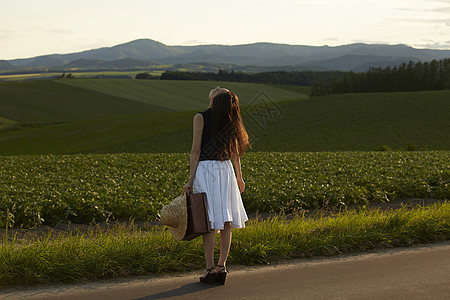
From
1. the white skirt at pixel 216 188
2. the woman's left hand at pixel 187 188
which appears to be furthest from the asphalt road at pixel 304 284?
the woman's left hand at pixel 187 188

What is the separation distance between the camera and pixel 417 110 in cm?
5653

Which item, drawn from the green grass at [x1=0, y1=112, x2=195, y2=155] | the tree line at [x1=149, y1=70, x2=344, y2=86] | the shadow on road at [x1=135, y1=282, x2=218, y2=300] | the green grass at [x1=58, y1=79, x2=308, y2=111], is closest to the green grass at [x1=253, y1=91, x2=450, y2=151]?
the green grass at [x1=0, y1=112, x2=195, y2=155]

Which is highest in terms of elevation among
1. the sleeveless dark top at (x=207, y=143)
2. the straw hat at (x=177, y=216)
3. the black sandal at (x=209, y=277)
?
the sleeveless dark top at (x=207, y=143)

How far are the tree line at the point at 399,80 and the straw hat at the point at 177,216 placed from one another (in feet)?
293

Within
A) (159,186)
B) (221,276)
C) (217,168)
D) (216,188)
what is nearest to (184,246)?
(221,276)

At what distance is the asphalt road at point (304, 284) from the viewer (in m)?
5.43

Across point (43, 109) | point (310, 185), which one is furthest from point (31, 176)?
point (43, 109)

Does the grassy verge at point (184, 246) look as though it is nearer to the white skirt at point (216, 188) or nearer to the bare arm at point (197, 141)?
the white skirt at point (216, 188)

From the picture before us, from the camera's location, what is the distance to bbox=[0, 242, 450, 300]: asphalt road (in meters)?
5.43

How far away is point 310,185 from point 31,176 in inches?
333

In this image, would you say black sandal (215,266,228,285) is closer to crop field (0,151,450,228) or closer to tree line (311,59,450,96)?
crop field (0,151,450,228)

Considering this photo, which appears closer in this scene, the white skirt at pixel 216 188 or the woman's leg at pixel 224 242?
the white skirt at pixel 216 188

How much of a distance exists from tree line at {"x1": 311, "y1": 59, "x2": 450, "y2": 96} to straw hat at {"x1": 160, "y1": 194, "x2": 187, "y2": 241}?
8922 centimetres

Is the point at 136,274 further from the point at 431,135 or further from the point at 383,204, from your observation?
the point at 431,135
